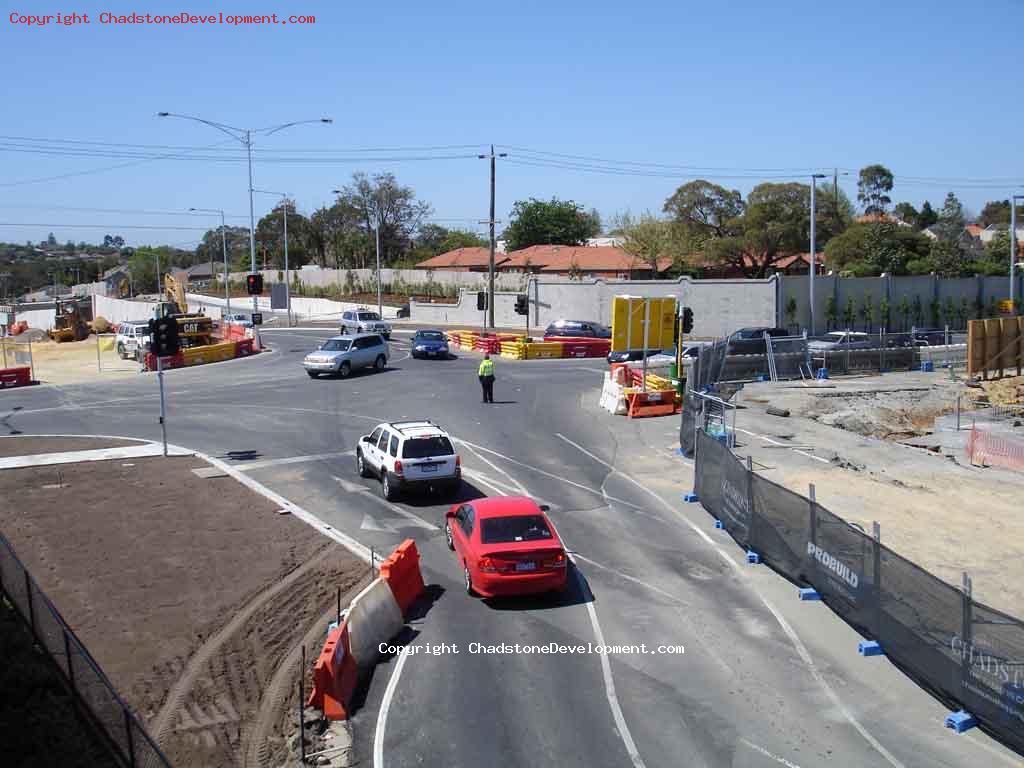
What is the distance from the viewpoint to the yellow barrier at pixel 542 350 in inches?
1845

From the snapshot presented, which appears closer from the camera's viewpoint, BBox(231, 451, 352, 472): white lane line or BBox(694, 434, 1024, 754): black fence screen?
BBox(694, 434, 1024, 754): black fence screen

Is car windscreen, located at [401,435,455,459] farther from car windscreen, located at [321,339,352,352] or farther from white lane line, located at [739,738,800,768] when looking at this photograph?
car windscreen, located at [321,339,352,352]

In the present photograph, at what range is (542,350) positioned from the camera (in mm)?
47250

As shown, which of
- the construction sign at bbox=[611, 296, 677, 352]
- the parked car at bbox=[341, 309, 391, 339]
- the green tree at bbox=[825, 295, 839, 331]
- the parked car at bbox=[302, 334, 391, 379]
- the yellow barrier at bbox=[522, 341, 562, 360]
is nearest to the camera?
the construction sign at bbox=[611, 296, 677, 352]

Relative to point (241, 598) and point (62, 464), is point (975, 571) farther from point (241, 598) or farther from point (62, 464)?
point (62, 464)

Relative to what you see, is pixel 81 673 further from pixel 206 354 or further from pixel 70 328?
pixel 70 328

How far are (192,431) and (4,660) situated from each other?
18.5 meters

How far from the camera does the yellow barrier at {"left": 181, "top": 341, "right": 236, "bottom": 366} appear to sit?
45.5 metres

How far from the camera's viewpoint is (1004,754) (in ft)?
29.5

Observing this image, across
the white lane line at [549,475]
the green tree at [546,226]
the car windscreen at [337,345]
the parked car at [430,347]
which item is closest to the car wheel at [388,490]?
the white lane line at [549,475]

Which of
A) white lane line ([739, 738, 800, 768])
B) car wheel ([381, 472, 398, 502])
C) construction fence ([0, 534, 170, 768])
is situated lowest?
white lane line ([739, 738, 800, 768])

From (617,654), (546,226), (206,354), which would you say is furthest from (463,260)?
(617,654)

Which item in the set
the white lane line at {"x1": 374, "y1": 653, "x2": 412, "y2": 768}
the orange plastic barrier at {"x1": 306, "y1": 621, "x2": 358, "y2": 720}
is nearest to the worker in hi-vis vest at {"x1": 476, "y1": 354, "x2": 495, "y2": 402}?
the white lane line at {"x1": 374, "y1": 653, "x2": 412, "y2": 768}

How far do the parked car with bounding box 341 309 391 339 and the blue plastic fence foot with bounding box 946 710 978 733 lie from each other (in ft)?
153
